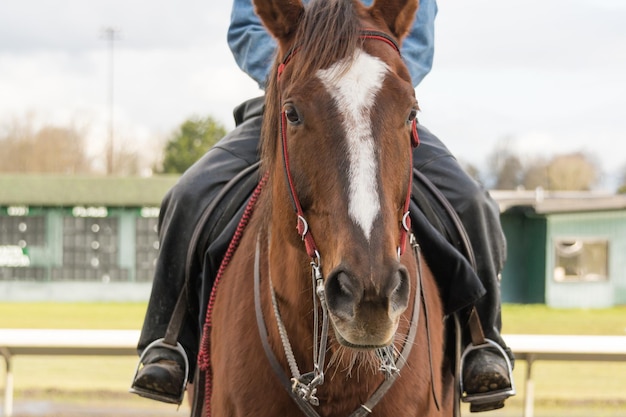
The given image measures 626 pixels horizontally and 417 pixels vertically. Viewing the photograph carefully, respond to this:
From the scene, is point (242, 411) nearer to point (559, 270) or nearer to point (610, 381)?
point (610, 381)

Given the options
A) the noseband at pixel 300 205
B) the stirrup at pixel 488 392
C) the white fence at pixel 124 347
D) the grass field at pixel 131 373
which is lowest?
the grass field at pixel 131 373

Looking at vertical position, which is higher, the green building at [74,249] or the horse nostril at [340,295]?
the horse nostril at [340,295]

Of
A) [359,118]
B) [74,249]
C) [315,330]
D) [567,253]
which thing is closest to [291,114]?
[359,118]

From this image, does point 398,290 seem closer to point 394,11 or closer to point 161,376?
point 394,11

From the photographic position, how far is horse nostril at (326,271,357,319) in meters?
2.39

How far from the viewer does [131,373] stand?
14570mm

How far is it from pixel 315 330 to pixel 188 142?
2219 inches

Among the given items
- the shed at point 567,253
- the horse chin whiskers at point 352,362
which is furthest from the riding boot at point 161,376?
the shed at point 567,253

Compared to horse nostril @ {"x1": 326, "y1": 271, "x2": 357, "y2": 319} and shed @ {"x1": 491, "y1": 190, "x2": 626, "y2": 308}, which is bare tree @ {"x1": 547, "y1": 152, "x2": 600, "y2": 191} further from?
horse nostril @ {"x1": 326, "y1": 271, "x2": 357, "y2": 319}

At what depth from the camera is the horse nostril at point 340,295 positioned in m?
2.39

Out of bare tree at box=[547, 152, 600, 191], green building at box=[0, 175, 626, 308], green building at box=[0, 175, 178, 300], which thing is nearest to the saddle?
green building at box=[0, 175, 178, 300]

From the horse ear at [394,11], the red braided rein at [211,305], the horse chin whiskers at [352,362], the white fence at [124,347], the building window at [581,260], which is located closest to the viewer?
the horse chin whiskers at [352,362]

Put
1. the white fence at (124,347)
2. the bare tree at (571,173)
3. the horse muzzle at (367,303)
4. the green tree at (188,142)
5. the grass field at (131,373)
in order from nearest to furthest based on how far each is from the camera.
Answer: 1. the horse muzzle at (367,303)
2. the white fence at (124,347)
3. the grass field at (131,373)
4. the green tree at (188,142)
5. the bare tree at (571,173)

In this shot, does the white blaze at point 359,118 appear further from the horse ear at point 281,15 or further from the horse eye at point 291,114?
the horse ear at point 281,15
